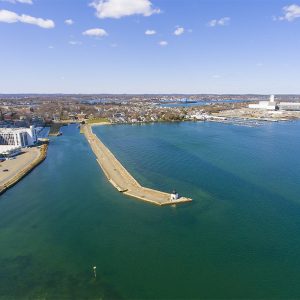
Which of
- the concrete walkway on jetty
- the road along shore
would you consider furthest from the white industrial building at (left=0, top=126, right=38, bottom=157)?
the concrete walkway on jetty

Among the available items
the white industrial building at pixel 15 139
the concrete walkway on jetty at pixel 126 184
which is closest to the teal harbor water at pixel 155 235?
the concrete walkway on jetty at pixel 126 184

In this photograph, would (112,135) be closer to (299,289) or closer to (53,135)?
(53,135)

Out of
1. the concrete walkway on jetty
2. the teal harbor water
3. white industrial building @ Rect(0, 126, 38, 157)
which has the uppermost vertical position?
white industrial building @ Rect(0, 126, 38, 157)

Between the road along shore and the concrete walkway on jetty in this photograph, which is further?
the road along shore

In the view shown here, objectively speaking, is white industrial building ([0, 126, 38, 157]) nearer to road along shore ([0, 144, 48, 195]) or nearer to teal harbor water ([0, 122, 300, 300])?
road along shore ([0, 144, 48, 195])

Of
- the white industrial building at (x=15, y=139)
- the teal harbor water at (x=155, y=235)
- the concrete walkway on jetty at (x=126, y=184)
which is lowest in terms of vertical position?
the teal harbor water at (x=155, y=235)

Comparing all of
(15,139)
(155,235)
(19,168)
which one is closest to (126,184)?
(155,235)

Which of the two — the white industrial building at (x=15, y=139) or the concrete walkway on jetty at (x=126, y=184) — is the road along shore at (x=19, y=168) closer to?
the white industrial building at (x=15, y=139)
